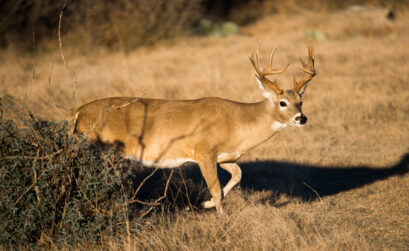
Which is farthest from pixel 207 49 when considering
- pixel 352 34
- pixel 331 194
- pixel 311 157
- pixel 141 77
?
pixel 331 194

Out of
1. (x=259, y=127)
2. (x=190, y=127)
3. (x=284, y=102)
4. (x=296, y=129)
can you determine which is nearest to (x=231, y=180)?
(x=259, y=127)

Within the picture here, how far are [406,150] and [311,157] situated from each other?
6.66 ft

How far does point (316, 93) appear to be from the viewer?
41.3 feet

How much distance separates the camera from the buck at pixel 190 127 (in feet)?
20.9

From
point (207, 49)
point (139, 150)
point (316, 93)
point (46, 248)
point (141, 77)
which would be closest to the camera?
point (46, 248)

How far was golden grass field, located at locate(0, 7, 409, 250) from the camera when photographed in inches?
214

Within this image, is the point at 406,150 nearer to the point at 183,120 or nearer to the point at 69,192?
the point at 183,120

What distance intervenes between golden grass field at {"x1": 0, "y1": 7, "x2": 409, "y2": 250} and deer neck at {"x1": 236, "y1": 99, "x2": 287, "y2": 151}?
0.92m

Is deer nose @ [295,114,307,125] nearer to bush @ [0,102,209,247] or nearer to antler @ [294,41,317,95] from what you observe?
antler @ [294,41,317,95]

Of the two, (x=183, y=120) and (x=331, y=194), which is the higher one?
(x=183, y=120)

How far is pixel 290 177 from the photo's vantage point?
8648 millimetres

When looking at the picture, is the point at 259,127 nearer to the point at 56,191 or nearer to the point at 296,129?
the point at 56,191

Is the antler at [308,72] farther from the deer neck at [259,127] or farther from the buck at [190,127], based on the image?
the deer neck at [259,127]

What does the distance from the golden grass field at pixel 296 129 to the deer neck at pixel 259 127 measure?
917 millimetres
